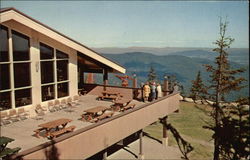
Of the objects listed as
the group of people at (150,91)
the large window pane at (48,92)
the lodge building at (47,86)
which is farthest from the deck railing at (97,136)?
the large window pane at (48,92)

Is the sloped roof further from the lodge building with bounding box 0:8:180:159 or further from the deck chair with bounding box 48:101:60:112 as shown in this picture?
the deck chair with bounding box 48:101:60:112

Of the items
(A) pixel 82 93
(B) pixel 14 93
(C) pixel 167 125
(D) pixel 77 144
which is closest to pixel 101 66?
(A) pixel 82 93

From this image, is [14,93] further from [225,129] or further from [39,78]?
[225,129]

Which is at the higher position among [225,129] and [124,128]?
[225,129]

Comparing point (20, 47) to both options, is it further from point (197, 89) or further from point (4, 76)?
point (197, 89)

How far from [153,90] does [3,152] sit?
435 inches

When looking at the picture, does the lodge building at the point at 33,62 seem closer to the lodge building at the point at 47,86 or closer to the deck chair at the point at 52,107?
the lodge building at the point at 47,86

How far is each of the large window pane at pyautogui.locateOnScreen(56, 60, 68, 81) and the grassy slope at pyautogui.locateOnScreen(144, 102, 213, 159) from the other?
34.6 ft

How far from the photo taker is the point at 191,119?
1394 inches

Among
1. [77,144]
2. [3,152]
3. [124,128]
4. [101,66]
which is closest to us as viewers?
[3,152]

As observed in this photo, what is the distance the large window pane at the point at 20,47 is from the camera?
1337 cm

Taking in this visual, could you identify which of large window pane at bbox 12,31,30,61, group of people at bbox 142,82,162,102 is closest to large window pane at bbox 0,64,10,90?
large window pane at bbox 12,31,30,61

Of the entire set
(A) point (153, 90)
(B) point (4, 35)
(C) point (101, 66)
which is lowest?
(A) point (153, 90)

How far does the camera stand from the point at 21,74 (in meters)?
13.8
